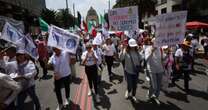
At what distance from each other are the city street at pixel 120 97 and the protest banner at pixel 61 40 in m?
1.68

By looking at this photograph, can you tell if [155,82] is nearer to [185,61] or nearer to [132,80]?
[132,80]

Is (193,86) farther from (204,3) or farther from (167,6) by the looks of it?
(167,6)

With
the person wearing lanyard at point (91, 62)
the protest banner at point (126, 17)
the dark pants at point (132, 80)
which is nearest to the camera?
the dark pants at point (132, 80)

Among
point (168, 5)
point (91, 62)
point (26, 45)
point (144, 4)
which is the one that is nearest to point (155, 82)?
point (91, 62)

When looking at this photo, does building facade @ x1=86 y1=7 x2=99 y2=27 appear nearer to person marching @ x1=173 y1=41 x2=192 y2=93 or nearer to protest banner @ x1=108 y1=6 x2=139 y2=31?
protest banner @ x1=108 y1=6 x2=139 y2=31

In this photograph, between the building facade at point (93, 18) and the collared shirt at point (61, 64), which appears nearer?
the collared shirt at point (61, 64)

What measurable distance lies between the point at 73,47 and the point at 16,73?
152 cm

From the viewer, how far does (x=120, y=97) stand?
8.35m

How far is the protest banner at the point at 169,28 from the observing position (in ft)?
25.0

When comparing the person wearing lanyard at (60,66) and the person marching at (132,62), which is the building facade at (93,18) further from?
the person wearing lanyard at (60,66)

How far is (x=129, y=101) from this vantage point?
25.8ft

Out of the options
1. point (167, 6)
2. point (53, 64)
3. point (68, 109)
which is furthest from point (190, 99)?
point (167, 6)

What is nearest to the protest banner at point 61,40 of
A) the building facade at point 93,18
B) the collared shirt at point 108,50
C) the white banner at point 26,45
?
the white banner at point 26,45

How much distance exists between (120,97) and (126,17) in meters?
2.89
